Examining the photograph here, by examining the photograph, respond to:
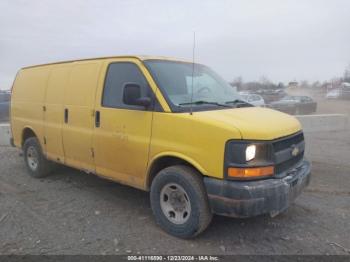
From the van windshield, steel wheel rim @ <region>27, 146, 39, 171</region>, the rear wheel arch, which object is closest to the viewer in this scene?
the rear wheel arch

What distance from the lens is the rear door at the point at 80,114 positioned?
5.11m

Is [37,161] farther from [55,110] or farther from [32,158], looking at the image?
[55,110]

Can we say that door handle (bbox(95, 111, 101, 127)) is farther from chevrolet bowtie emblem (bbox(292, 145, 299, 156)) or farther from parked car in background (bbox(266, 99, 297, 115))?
parked car in background (bbox(266, 99, 297, 115))

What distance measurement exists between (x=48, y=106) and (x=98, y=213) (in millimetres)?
2246

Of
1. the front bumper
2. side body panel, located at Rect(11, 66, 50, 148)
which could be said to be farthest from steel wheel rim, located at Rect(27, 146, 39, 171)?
the front bumper

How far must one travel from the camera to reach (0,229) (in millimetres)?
4398

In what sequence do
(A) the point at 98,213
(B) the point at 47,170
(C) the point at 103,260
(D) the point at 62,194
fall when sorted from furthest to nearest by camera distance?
(B) the point at 47,170 → (D) the point at 62,194 → (A) the point at 98,213 → (C) the point at 103,260

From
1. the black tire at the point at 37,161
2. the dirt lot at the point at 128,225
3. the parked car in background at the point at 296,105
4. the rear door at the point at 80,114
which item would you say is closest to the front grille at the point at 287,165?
the dirt lot at the point at 128,225

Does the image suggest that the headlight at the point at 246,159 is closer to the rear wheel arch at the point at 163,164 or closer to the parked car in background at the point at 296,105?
the rear wheel arch at the point at 163,164

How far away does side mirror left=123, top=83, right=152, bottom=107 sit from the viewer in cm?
420

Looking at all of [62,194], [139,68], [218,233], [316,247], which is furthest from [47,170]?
[316,247]

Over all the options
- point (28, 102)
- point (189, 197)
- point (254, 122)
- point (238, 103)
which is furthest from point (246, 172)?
point (28, 102)

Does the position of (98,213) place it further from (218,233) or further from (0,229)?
(218,233)

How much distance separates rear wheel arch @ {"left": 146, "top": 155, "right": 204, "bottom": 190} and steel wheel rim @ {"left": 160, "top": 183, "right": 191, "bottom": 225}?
0.28 meters
